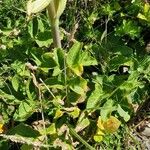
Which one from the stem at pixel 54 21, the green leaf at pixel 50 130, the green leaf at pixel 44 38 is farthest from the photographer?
the green leaf at pixel 44 38

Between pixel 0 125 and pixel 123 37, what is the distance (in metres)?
0.87

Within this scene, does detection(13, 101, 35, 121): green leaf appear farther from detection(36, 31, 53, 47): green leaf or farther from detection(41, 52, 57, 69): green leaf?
detection(36, 31, 53, 47): green leaf

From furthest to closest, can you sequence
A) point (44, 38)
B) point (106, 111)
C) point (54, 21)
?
1. point (44, 38)
2. point (106, 111)
3. point (54, 21)

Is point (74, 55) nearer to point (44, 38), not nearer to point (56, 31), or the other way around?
point (56, 31)

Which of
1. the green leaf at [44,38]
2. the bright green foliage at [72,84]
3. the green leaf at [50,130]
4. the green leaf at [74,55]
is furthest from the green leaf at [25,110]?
the green leaf at [44,38]

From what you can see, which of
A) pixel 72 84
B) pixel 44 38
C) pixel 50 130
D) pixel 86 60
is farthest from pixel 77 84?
pixel 44 38

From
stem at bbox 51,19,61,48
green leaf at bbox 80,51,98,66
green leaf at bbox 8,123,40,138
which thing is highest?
stem at bbox 51,19,61,48

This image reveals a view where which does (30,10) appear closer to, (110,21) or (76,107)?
(76,107)

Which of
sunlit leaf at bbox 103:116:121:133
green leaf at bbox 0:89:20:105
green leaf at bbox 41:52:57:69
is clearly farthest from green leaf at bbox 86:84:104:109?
green leaf at bbox 0:89:20:105

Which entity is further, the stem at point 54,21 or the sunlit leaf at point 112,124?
the sunlit leaf at point 112,124

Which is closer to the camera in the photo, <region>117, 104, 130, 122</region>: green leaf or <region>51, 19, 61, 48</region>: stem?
<region>51, 19, 61, 48</region>: stem

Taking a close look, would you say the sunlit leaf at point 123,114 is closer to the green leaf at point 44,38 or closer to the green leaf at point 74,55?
the green leaf at point 74,55

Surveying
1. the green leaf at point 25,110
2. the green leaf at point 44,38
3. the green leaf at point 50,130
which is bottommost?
the green leaf at point 50,130

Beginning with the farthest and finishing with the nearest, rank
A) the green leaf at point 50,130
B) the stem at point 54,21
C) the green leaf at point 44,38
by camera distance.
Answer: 1. the green leaf at point 44,38
2. the green leaf at point 50,130
3. the stem at point 54,21
